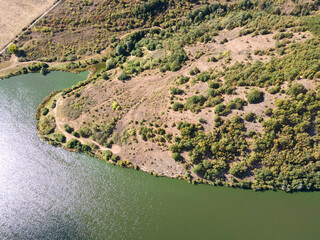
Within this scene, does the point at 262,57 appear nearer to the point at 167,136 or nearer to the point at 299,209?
the point at 167,136

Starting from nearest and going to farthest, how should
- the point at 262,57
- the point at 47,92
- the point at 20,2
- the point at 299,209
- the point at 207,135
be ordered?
the point at 299,209 → the point at 207,135 → the point at 262,57 → the point at 47,92 → the point at 20,2

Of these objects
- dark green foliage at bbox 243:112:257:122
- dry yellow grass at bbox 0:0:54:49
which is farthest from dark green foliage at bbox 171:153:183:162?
dry yellow grass at bbox 0:0:54:49

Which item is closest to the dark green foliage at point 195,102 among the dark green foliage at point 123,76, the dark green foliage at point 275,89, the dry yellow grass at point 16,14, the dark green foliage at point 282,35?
the dark green foliage at point 275,89

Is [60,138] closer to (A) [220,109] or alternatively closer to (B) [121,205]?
(B) [121,205]

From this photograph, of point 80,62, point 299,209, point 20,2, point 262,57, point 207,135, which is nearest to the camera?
point 299,209

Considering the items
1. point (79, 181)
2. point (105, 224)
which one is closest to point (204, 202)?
point (105, 224)

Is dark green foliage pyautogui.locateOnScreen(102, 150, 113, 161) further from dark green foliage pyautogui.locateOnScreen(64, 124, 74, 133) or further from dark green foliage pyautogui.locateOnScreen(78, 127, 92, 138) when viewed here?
dark green foliage pyautogui.locateOnScreen(64, 124, 74, 133)

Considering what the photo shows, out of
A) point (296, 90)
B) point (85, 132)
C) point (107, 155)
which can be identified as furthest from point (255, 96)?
point (85, 132)
